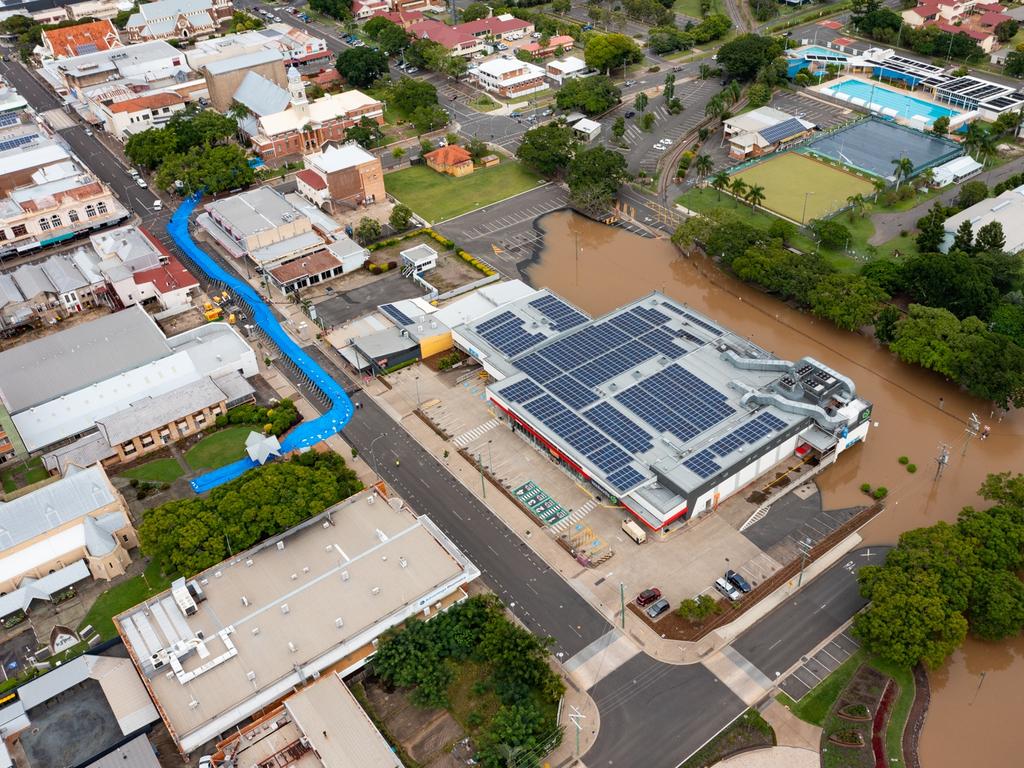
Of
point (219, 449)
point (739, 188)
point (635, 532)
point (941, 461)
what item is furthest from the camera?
point (739, 188)

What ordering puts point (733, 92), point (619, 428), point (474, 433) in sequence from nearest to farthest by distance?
point (619, 428) → point (474, 433) → point (733, 92)

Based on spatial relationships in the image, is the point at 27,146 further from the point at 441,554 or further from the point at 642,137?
the point at 441,554

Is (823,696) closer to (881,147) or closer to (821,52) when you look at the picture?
(881,147)

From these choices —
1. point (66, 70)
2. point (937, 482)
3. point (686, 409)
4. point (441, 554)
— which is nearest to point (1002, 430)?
point (937, 482)

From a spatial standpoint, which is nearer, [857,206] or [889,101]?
→ [857,206]

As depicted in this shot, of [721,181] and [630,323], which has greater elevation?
[721,181]

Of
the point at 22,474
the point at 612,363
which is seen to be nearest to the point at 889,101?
the point at 612,363
